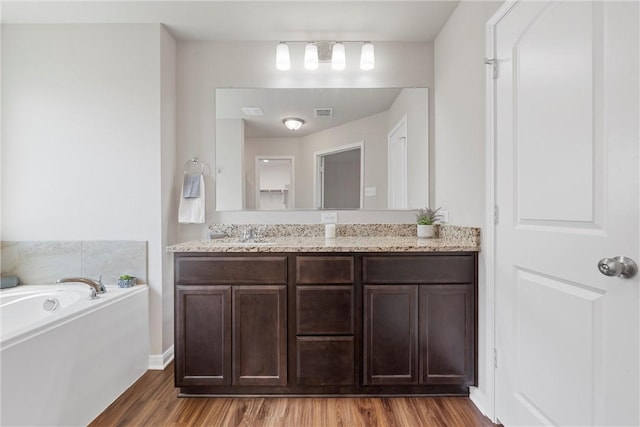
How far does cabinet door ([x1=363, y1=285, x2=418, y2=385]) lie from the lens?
1765 millimetres

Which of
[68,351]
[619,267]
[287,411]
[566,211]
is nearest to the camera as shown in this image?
[619,267]

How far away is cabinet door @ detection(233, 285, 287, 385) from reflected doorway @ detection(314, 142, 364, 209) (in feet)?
2.98

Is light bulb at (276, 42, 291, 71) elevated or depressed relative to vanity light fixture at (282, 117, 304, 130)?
elevated

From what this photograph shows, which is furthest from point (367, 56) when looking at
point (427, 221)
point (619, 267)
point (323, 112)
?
point (619, 267)

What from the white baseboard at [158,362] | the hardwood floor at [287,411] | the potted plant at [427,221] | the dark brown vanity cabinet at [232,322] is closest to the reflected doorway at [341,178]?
the potted plant at [427,221]

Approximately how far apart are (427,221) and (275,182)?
121 centimetres

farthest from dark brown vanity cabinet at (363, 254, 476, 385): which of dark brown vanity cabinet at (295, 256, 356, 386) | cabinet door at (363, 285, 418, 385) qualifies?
dark brown vanity cabinet at (295, 256, 356, 386)

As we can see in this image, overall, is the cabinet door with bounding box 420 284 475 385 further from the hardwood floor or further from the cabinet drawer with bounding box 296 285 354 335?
the cabinet drawer with bounding box 296 285 354 335

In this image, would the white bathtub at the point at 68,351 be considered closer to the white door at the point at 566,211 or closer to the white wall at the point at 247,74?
the white wall at the point at 247,74

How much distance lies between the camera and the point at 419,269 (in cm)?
177

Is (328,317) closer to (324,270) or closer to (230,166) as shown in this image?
(324,270)

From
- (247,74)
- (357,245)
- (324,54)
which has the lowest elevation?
(357,245)

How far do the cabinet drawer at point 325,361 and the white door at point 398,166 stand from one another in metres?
1.14

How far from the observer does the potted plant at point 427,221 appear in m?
2.18
